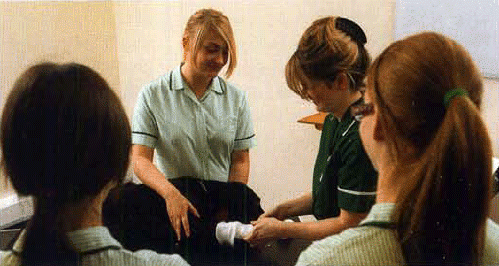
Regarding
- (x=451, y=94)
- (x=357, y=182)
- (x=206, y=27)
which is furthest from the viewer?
(x=206, y=27)

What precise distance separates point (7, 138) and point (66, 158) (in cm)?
5

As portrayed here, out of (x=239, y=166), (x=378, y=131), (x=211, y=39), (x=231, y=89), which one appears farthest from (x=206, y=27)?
(x=378, y=131)

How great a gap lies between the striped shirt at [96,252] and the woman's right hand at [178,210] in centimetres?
29

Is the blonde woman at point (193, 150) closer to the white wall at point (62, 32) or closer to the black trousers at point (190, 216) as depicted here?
the black trousers at point (190, 216)

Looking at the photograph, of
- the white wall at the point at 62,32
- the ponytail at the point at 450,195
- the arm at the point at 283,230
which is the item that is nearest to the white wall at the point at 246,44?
the white wall at the point at 62,32

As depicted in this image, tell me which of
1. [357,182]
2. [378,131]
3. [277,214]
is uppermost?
[378,131]

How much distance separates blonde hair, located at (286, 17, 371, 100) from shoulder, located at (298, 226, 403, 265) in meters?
0.28

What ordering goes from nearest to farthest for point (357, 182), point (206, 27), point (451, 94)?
1. point (451, 94)
2. point (357, 182)
3. point (206, 27)

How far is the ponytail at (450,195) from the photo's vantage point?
0.46 meters

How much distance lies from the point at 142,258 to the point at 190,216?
1.01 ft

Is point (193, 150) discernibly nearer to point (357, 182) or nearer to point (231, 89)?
point (231, 89)

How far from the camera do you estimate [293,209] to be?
831mm

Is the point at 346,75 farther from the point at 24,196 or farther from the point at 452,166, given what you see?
the point at 24,196

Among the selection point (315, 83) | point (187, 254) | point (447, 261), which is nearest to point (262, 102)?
→ point (315, 83)
